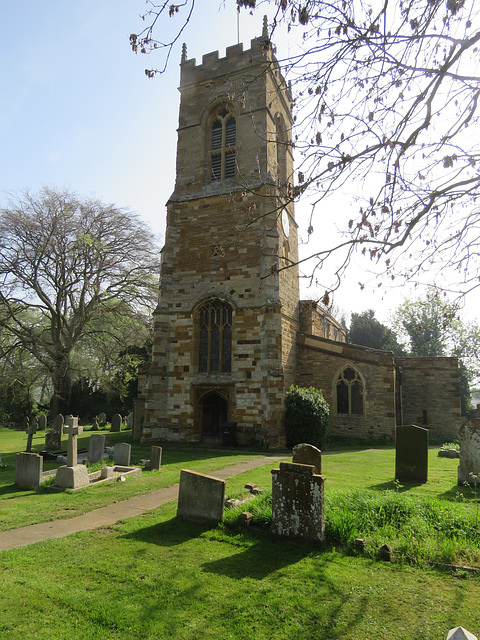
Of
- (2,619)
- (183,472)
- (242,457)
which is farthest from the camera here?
(242,457)

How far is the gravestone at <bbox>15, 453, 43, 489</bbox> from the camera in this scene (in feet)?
28.0

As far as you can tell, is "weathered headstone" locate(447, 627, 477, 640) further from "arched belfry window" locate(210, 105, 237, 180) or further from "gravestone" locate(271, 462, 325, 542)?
"arched belfry window" locate(210, 105, 237, 180)

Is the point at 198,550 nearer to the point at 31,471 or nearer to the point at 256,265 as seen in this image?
the point at 31,471

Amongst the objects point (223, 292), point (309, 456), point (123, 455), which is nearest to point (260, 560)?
point (309, 456)

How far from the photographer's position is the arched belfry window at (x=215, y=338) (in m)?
16.6

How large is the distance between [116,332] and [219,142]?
1277 centimetres

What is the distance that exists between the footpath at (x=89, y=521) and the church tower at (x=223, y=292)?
25.1 feet

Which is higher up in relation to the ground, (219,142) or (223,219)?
(219,142)

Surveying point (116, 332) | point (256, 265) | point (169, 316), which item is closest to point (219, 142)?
point (256, 265)

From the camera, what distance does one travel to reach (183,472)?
6184mm

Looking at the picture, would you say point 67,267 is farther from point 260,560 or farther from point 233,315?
point 260,560

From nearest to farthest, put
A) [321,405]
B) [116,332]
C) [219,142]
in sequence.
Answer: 1. [321,405]
2. [219,142]
3. [116,332]

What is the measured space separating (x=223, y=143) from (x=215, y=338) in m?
9.62

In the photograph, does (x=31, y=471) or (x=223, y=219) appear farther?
(x=223, y=219)
